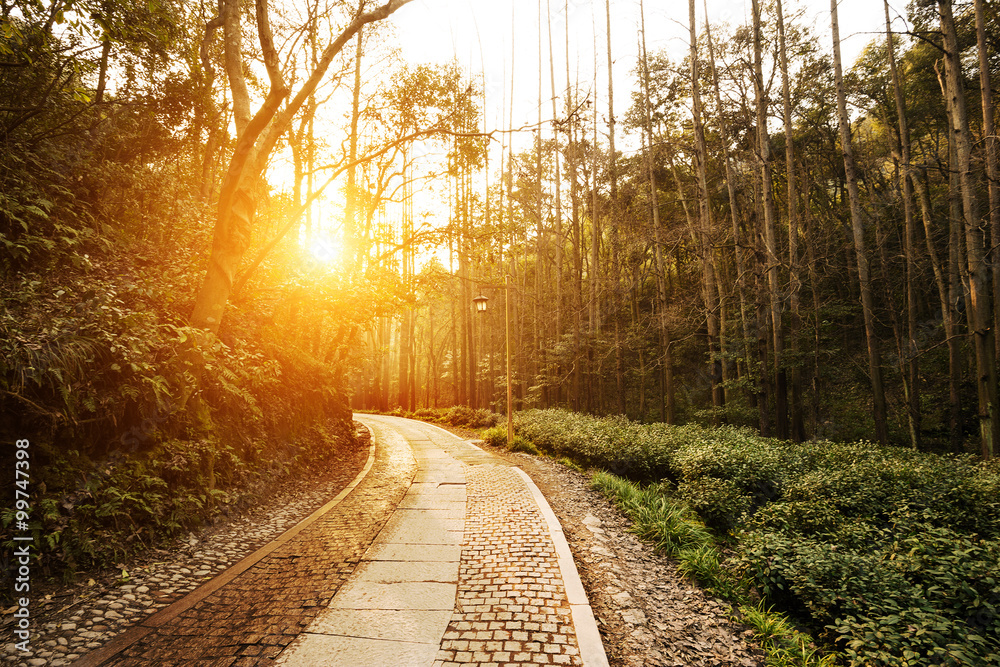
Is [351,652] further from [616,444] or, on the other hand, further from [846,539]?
[616,444]

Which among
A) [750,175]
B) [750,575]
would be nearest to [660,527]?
[750,575]

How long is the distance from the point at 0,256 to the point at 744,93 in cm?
2059

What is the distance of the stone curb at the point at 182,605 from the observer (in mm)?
3137

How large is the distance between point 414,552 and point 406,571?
531 mm

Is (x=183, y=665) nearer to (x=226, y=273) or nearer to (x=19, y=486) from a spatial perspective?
(x=19, y=486)

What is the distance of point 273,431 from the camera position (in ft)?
28.0

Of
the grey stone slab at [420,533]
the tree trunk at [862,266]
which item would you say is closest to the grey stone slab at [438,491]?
the grey stone slab at [420,533]

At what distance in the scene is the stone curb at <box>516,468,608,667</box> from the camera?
316 cm

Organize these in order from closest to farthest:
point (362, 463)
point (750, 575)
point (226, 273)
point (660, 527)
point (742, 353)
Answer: point (750, 575) < point (660, 527) < point (226, 273) < point (362, 463) < point (742, 353)

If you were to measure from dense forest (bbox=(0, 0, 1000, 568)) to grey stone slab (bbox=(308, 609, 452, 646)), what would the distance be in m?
2.47

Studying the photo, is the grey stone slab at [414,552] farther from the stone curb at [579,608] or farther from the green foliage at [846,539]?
the green foliage at [846,539]

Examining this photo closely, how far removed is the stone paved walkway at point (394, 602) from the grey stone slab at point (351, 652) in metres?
0.01

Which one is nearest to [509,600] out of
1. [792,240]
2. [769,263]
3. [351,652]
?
[351,652]

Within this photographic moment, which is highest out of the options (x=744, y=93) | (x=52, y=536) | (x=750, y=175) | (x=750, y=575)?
(x=744, y=93)
